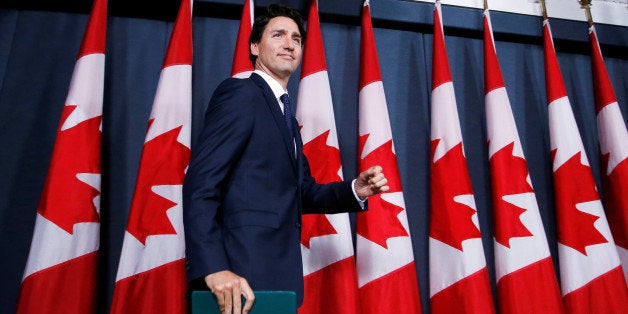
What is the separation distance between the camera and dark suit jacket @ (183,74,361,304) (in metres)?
0.89

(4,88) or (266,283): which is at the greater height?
(4,88)

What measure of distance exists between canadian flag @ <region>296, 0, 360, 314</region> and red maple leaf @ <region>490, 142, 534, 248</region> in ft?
2.07

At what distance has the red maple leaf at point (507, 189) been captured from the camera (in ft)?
6.13

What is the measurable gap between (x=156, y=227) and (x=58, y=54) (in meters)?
1.07

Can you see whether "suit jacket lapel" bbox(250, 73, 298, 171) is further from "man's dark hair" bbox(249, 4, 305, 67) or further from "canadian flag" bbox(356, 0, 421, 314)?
"canadian flag" bbox(356, 0, 421, 314)

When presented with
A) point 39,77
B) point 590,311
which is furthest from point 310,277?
point 39,77

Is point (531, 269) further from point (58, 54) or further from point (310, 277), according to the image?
point (58, 54)

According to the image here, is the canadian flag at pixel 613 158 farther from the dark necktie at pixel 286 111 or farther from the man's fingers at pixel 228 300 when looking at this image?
the man's fingers at pixel 228 300

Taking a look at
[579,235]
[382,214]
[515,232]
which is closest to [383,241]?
[382,214]

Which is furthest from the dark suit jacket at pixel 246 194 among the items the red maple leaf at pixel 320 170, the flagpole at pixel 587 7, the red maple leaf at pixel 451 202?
the flagpole at pixel 587 7

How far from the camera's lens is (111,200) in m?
1.98

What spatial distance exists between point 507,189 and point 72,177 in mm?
1710

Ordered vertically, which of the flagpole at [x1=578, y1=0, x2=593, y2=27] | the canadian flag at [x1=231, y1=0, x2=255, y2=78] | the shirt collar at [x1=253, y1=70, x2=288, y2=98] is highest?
the flagpole at [x1=578, y1=0, x2=593, y2=27]

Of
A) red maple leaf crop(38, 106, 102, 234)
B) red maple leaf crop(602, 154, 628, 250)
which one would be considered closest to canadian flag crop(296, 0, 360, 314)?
red maple leaf crop(38, 106, 102, 234)
